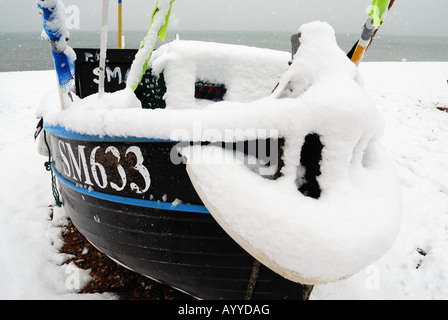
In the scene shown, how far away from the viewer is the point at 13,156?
4.89m

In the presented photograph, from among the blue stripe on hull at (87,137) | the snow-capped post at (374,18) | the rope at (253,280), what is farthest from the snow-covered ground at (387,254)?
the snow-capped post at (374,18)

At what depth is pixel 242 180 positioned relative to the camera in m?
1.33

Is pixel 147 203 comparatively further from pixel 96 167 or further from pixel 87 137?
pixel 87 137

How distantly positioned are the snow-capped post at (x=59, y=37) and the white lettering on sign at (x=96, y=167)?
402mm

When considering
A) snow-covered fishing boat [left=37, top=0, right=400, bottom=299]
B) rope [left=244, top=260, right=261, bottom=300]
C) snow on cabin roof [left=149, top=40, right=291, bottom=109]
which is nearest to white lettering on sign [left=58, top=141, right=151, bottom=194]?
snow-covered fishing boat [left=37, top=0, right=400, bottom=299]

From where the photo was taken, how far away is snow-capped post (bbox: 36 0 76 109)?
6.52 ft

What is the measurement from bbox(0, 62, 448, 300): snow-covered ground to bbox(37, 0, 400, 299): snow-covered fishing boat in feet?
2.53

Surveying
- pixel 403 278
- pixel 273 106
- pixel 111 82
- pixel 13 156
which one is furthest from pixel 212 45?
pixel 13 156

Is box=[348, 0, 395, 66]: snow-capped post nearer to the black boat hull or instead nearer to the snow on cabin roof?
the snow on cabin roof

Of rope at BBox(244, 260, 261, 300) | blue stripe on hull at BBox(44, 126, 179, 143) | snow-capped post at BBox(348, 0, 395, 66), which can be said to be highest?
snow-capped post at BBox(348, 0, 395, 66)

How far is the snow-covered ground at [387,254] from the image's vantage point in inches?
98.8

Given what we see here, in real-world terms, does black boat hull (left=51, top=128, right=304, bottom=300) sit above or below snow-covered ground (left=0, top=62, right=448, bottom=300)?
above

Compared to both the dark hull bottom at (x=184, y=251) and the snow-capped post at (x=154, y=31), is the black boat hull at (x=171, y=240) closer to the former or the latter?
the dark hull bottom at (x=184, y=251)

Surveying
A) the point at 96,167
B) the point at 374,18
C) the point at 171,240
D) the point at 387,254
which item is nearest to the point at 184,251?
the point at 171,240
